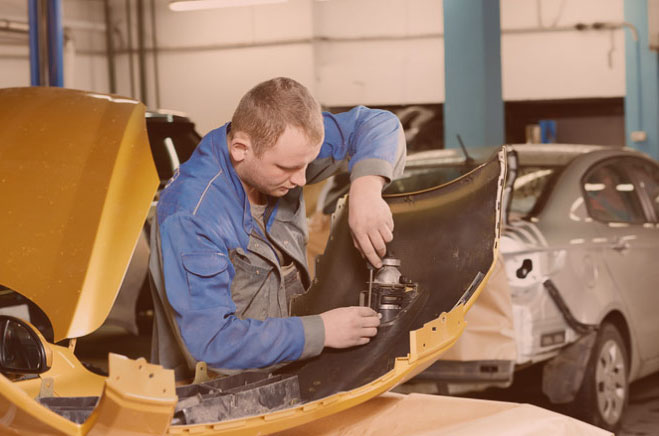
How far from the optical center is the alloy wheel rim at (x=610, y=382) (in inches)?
180

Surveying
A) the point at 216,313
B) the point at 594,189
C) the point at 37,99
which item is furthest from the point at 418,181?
the point at 216,313

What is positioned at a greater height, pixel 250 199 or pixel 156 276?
pixel 250 199

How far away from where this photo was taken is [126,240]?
2096mm

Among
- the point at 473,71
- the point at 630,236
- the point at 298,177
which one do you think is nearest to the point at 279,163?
the point at 298,177

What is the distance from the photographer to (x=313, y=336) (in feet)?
5.94

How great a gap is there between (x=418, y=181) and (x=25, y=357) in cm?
306

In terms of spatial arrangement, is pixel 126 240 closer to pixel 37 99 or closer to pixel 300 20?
pixel 37 99

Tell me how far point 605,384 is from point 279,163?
3.29 m

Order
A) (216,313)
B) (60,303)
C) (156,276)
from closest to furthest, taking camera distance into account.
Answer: (216,313) → (156,276) → (60,303)

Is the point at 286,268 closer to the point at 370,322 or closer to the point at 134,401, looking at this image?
the point at 370,322

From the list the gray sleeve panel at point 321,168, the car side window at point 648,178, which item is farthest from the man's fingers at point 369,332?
the car side window at point 648,178

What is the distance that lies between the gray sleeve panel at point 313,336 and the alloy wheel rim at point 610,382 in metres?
3.04

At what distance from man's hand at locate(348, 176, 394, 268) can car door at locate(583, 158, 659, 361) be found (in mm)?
2868

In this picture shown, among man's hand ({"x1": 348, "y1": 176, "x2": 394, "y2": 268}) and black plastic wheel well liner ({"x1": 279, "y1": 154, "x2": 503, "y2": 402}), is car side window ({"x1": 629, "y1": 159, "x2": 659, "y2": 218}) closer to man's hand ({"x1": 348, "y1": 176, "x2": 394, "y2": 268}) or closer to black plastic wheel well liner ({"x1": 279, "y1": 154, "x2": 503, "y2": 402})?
black plastic wheel well liner ({"x1": 279, "y1": 154, "x2": 503, "y2": 402})
